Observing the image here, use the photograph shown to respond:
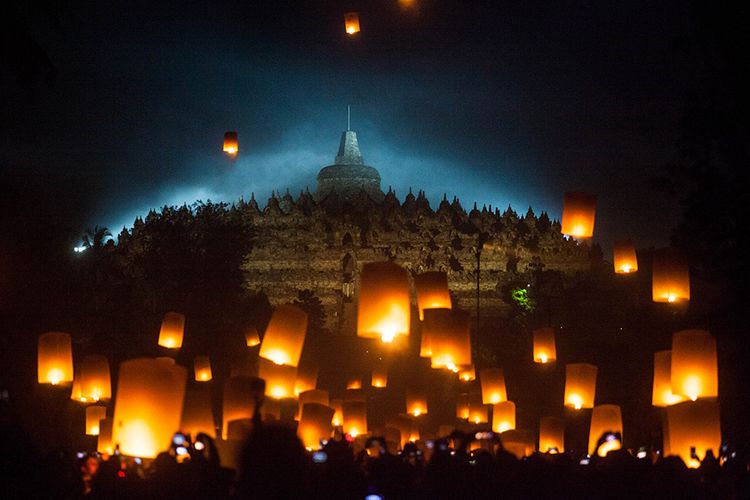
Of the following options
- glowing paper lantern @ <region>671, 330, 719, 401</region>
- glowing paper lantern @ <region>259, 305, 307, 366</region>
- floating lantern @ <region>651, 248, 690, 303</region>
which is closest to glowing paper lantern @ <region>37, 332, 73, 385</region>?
glowing paper lantern @ <region>259, 305, 307, 366</region>

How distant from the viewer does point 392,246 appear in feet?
145

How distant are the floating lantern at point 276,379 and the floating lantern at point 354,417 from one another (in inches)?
140

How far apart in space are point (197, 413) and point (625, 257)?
23.0 feet

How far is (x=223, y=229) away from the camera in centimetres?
2930

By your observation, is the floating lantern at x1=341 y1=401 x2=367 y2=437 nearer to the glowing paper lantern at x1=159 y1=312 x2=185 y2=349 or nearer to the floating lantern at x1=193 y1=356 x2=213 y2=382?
the glowing paper lantern at x1=159 y1=312 x2=185 y2=349

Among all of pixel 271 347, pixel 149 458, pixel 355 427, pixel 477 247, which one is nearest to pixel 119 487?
pixel 149 458

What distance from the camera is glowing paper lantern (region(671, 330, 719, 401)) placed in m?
9.04

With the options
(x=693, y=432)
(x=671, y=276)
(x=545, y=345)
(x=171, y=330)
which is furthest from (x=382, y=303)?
(x=171, y=330)

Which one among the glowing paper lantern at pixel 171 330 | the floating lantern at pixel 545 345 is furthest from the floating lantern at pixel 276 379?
the floating lantern at pixel 545 345

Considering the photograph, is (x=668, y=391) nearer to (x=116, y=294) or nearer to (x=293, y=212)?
(x=116, y=294)

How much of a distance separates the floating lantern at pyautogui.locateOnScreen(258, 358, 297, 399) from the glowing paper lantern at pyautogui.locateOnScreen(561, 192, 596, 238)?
3.81m

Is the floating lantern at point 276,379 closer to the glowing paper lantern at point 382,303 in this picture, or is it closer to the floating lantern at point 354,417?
the glowing paper lantern at point 382,303

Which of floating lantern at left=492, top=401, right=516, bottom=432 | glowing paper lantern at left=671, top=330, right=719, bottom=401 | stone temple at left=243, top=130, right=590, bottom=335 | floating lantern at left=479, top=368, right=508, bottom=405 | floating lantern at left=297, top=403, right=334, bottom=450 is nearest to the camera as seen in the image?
glowing paper lantern at left=671, top=330, right=719, bottom=401

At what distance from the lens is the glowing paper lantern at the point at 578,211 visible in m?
11.1
